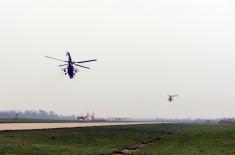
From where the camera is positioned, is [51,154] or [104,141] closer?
[51,154]

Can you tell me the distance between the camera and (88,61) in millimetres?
82000

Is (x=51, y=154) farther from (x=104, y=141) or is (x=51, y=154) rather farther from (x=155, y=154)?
(x=104, y=141)

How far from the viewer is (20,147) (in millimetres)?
A: 44594

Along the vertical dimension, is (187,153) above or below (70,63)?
below

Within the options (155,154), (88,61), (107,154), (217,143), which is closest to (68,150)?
(107,154)

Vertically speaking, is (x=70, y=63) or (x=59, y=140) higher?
(x=70, y=63)

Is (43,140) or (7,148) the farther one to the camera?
(43,140)

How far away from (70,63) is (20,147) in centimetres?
4255

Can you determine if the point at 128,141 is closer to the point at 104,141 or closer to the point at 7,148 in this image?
the point at 104,141

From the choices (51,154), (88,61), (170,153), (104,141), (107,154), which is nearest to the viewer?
(51,154)

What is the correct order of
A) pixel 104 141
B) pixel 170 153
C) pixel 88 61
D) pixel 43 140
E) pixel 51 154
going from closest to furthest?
pixel 51 154 < pixel 170 153 < pixel 43 140 < pixel 104 141 < pixel 88 61

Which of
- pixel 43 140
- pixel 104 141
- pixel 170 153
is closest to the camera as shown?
pixel 170 153

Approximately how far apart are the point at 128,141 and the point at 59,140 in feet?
38.5

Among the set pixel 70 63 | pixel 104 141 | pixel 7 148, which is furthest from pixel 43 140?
pixel 70 63
